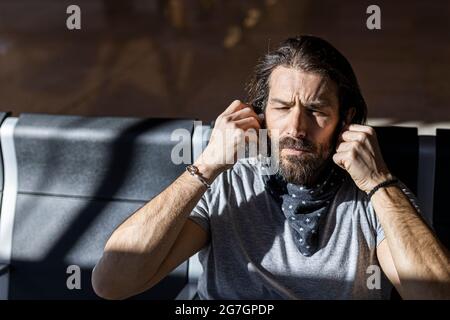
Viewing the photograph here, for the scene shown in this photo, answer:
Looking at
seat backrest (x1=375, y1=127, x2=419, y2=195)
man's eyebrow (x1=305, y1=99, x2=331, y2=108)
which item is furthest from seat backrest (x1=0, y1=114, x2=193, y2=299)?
seat backrest (x1=375, y1=127, x2=419, y2=195)

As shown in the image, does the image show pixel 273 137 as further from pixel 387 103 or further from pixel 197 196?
pixel 387 103

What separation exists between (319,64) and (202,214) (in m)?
0.49

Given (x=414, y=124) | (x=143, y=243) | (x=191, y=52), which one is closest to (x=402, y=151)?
(x=143, y=243)

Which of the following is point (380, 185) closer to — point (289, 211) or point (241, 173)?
point (289, 211)

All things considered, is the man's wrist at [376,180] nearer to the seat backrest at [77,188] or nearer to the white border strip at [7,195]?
the seat backrest at [77,188]

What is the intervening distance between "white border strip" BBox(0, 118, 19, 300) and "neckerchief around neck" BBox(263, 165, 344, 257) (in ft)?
2.79

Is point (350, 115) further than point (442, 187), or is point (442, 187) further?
point (442, 187)

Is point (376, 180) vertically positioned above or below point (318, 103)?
below

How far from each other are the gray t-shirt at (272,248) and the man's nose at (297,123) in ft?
0.65

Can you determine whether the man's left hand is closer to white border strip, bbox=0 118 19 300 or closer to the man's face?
the man's face

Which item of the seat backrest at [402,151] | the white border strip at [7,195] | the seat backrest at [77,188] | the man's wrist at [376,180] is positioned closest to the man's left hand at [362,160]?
the man's wrist at [376,180]

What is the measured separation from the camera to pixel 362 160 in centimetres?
177

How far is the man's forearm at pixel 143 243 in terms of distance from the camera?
5.81 feet

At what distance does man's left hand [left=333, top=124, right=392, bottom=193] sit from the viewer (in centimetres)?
176
